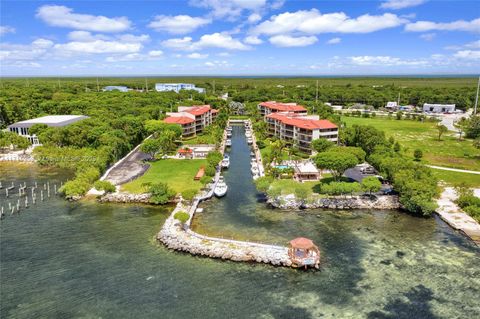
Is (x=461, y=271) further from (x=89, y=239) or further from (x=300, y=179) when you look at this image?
(x=89, y=239)

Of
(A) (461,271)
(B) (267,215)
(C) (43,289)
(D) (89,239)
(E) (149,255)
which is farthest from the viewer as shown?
(B) (267,215)

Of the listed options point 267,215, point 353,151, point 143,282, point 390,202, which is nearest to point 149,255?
point 143,282

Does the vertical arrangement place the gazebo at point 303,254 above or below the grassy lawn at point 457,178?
below

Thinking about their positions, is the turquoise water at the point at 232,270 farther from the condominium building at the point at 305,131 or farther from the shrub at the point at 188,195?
the condominium building at the point at 305,131

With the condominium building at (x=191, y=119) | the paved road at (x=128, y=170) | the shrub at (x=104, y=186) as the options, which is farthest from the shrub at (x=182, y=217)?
the condominium building at (x=191, y=119)

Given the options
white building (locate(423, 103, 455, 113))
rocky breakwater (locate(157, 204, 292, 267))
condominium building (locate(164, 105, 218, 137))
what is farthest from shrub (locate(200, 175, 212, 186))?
white building (locate(423, 103, 455, 113))

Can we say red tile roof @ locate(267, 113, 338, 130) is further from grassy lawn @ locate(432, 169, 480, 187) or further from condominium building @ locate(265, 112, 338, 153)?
grassy lawn @ locate(432, 169, 480, 187)
